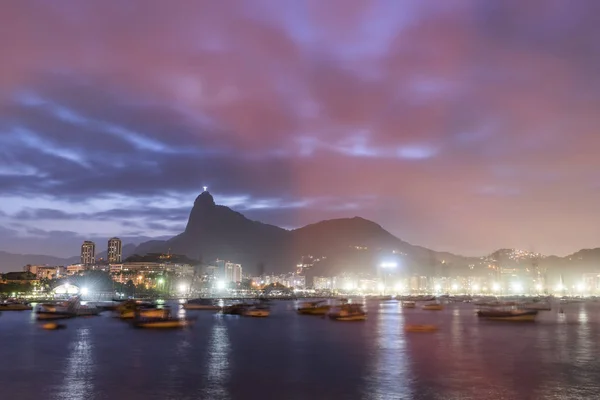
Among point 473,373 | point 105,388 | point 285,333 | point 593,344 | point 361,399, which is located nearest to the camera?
point 361,399

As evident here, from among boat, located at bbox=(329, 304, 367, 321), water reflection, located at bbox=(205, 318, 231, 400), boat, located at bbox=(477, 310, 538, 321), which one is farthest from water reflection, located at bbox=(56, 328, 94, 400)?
boat, located at bbox=(477, 310, 538, 321)

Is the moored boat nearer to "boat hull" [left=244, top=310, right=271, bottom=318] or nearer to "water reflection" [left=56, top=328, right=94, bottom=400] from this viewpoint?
"water reflection" [left=56, top=328, right=94, bottom=400]

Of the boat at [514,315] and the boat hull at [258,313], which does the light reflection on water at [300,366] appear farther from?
the boat hull at [258,313]

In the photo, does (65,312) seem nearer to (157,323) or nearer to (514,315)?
(157,323)

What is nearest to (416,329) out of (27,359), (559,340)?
(559,340)

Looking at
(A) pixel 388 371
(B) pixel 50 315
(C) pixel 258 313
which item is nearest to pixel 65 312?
(B) pixel 50 315

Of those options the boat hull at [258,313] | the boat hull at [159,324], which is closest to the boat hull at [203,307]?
the boat hull at [258,313]

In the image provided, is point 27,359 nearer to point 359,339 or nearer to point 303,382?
point 303,382
